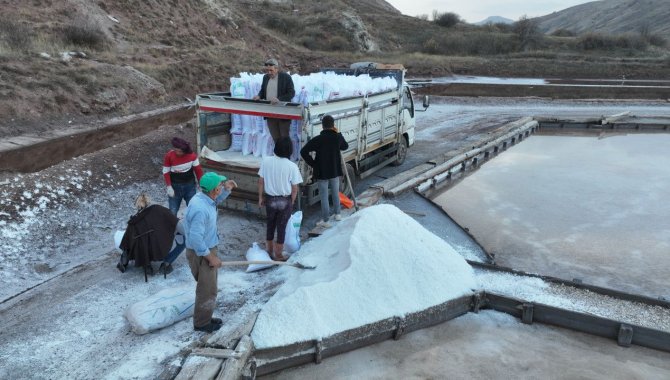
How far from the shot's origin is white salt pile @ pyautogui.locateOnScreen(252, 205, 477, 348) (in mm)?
5375

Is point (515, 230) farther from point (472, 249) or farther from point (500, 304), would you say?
point (500, 304)

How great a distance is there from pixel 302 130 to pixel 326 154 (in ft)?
1.90

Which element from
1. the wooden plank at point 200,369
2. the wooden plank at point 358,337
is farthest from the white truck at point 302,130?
the wooden plank at point 200,369

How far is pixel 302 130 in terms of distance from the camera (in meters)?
8.16

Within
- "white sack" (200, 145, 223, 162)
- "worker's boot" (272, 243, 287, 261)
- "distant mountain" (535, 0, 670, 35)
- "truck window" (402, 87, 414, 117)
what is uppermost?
"distant mountain" (535, 0, 670, 35)

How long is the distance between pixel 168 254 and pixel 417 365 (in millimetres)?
3575

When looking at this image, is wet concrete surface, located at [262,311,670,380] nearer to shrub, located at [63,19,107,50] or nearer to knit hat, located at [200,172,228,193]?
knit hat, located at [200,172,228,193]

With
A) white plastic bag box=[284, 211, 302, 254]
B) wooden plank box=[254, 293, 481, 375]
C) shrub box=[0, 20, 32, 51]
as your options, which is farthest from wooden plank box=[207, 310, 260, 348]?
shrub box=[0, 20, 32, 51]

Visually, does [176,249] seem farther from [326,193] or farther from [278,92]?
[278,92]

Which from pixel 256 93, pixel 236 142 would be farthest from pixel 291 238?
pixel 256 93

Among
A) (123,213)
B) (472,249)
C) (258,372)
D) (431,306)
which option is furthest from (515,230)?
(123,213)

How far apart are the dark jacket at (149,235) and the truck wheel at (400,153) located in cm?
764

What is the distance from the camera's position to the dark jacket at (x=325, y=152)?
7934 mm

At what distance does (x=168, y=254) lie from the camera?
6.78 meters
